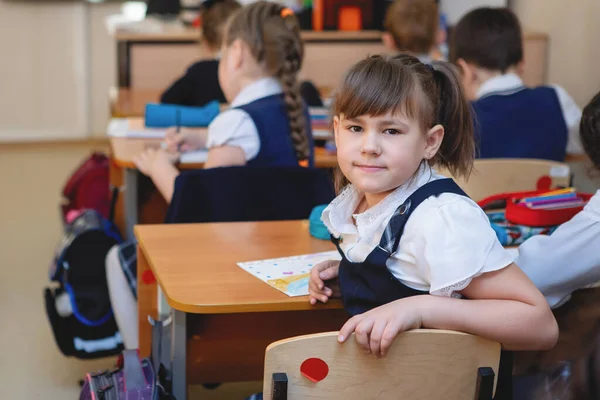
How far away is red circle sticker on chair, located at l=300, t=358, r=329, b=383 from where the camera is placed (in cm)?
118

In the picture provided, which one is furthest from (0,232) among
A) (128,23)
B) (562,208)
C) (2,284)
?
(562,208)

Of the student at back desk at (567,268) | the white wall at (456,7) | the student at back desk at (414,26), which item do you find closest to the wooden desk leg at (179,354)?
the student at back desk at (567,268)

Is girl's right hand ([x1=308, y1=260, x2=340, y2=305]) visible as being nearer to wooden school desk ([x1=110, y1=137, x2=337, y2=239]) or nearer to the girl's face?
the girl's face

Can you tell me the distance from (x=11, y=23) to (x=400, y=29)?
11.8 ft

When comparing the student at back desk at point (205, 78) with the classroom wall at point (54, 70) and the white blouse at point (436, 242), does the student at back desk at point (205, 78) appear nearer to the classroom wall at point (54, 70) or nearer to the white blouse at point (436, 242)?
the white blouse at point (436, 242)

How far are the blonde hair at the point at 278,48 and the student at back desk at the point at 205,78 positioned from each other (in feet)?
3.57

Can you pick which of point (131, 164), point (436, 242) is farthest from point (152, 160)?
point (436, 242)

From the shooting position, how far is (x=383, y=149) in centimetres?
136

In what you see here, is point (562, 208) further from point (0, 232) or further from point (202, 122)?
point (0, 232)

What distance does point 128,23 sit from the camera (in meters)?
4.52

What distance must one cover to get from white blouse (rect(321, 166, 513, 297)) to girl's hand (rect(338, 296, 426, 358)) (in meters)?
0.06

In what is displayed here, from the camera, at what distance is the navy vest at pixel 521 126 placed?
9.41 feet

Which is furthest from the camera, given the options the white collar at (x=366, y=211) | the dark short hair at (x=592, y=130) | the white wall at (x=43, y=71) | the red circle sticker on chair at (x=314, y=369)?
the white wall at (x=43, y=71)

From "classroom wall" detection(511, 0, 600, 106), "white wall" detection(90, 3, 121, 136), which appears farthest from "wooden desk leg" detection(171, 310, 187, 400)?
"white wall" detection(90, 3, 121, 136)
